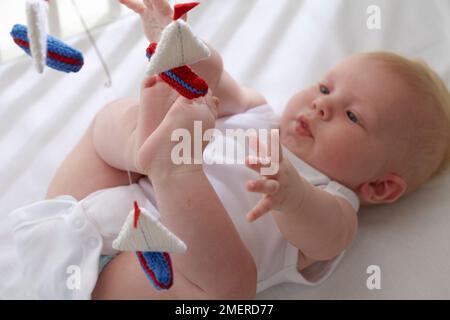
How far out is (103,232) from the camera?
28.7 inches

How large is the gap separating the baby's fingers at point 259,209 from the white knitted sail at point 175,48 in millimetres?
185

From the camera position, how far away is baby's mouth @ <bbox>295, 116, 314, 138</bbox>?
828 mm

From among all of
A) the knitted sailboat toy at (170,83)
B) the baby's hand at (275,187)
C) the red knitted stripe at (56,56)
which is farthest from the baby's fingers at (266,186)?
the red knitted stripe at (56,56)

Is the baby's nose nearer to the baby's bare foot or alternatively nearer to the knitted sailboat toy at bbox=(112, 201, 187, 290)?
the baby's bare foot

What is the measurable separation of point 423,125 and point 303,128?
18 centimetres

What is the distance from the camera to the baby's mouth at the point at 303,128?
2.72 ft

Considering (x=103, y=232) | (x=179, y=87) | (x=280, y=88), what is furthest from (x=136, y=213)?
(x=280, y=88)

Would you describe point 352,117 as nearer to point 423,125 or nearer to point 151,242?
point 423,125

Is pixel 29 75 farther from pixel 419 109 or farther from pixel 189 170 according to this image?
pixel 419 109

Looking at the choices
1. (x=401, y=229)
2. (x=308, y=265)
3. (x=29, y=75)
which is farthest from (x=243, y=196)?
(x=29, y=75)

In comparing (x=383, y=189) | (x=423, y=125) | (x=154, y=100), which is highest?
(x=154, y=100)

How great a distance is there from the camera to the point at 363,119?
0.80 metres

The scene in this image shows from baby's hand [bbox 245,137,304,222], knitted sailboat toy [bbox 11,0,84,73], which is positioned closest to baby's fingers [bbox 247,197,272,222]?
baby's hand [bbox 245,137,304,222]
